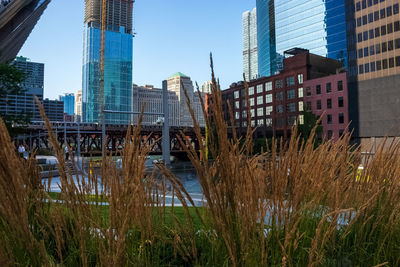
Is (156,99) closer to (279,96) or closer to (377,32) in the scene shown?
(279,96)

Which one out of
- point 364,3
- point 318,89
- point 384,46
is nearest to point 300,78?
point 318,89

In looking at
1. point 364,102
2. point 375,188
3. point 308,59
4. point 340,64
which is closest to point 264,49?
point 340,64

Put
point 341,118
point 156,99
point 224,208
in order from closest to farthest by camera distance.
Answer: point 224,208, point 341,118, point 156,99

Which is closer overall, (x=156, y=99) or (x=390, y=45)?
(x=390, y=45)

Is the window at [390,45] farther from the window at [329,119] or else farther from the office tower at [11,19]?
the office tower at [11,19]

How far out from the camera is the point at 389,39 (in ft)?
153

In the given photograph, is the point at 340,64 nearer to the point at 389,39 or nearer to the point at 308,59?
the point at 308,59

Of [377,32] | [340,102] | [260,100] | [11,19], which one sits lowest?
[11,19]

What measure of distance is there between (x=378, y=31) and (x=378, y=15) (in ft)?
8.45

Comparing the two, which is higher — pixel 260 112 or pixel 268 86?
pixel 268 86

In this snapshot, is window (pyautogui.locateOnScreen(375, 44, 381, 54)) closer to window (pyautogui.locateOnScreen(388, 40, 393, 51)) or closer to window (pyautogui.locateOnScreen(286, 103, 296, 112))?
window (pyautogui.locateOnScreen(388, 40, 393, 51))

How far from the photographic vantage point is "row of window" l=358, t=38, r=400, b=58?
151ft

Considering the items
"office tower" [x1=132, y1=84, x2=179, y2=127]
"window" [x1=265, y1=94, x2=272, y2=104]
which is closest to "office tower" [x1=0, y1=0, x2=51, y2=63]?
"window" [x1=265, y1=94, x2=272, y2=104]

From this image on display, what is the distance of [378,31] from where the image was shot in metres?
48.0
